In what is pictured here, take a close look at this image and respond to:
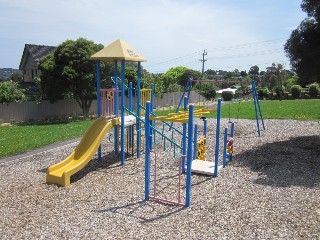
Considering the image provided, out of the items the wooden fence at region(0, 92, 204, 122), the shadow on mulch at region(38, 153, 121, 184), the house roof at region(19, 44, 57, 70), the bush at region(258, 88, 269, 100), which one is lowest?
the shadow on mulch at region(38, 153, 121, 184)

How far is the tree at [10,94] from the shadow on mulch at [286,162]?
19060mm

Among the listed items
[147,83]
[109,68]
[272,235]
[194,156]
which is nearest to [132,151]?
[194,156]

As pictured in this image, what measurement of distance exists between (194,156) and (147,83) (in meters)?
24.7

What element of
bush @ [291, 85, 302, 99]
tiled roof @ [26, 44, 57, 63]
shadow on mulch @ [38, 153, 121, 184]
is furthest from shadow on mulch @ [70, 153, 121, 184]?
bush @ [291, 85, 302, 99]

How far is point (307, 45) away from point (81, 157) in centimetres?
836

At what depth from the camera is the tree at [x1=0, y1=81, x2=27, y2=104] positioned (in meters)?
24.3

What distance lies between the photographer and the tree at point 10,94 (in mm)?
24297

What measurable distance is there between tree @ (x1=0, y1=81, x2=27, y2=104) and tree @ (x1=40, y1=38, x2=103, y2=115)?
6.14 feet

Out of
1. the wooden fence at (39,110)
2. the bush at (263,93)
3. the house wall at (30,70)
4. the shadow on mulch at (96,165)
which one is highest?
the house wall at (30,70)

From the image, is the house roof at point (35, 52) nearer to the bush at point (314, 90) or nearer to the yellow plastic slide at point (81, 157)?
the yellow plastic slide at point (81, 157)

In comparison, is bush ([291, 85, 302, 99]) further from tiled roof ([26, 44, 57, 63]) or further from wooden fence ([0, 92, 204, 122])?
tiled roof ([26, 44, 57, 63])

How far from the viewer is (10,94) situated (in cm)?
2462

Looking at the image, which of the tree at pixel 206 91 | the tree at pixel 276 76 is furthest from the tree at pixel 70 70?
the tree at pixel 276 76

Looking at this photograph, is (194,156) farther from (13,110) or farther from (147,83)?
(147,83)
